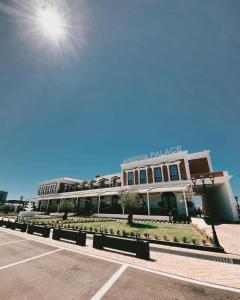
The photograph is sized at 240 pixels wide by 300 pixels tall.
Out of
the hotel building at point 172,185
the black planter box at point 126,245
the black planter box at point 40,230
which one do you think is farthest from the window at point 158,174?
the black planter box at point 126,245

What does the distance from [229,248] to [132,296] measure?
7211mm

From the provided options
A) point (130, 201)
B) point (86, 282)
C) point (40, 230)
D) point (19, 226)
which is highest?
point (130, 201)

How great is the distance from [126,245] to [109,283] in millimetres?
3160

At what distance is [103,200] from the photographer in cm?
3312

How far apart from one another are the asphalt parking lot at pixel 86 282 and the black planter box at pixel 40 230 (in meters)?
5.18

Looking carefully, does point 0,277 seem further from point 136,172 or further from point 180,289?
point 136,172

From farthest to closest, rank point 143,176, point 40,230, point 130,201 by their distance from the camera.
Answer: point 143,176 < point 130,201 < point 40,230

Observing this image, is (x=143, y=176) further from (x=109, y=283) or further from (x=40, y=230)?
(x=109, y=283)

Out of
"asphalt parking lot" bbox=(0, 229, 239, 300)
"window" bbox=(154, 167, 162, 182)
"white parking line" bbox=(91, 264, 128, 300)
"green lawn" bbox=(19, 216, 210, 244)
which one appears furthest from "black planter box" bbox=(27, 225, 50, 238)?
"window" bbox=(154, 167, 162, 182)

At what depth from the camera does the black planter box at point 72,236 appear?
9816 millimetres

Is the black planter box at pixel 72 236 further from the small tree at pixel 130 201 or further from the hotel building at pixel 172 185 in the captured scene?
the hotel building at pixel 172 185

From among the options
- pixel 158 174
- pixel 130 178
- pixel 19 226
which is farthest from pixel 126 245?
pixel 130 178

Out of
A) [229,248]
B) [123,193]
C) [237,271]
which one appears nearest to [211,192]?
[123,193]

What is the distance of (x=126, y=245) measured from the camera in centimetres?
796
